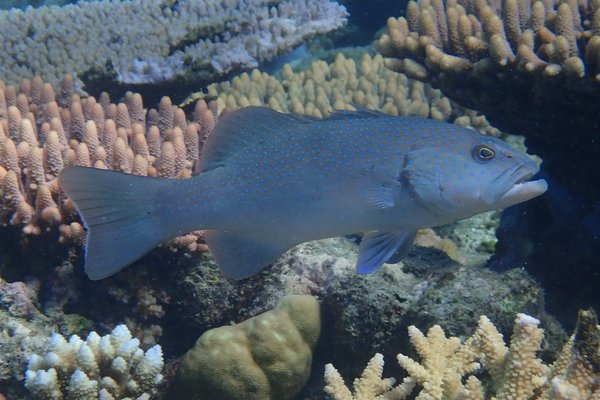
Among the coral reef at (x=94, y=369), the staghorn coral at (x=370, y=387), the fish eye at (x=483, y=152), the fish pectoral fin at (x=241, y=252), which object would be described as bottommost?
the staghorn coral at (x=370, y=387)

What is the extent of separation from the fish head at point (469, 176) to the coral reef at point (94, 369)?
2.03 metres

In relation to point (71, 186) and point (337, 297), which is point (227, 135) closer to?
point (71, 186)

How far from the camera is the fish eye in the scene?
2951mm

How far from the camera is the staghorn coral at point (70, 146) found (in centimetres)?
375

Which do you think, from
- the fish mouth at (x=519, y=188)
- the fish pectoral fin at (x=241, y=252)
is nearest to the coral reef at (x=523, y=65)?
the fish mouth at (x=519, y=188)

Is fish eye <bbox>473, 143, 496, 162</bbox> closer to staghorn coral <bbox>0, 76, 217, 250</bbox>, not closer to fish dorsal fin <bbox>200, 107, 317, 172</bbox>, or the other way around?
fish dorsal fin <bbox>200, 107, 317, 172</bbox>

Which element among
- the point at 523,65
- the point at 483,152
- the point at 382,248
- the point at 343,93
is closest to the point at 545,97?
the point at 523,65

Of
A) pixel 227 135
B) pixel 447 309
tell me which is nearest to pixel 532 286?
pixel 447 309

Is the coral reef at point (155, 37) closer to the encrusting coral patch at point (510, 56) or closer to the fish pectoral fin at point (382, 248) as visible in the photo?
the encrusting coral patch at point (510, 56)

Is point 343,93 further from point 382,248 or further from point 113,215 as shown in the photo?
point 113,215

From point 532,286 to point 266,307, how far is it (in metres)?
1.94

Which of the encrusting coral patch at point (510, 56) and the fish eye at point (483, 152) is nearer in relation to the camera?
the fish eye at point (483, 152)

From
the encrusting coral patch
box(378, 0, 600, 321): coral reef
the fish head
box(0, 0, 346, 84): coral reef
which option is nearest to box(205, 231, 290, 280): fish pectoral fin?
the fish head

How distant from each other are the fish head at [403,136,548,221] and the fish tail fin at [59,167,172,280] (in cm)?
159
